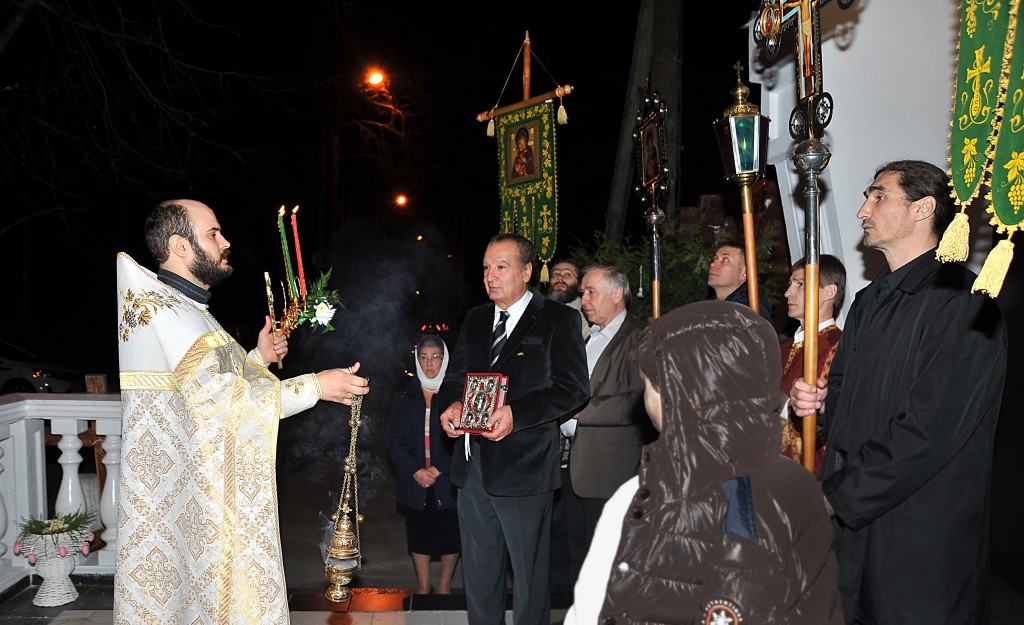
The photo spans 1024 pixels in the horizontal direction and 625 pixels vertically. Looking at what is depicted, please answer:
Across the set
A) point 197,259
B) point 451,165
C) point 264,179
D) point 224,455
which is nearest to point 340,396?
point 224,455

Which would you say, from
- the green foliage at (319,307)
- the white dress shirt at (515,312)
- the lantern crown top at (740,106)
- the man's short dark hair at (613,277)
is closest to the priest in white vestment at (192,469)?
the green foliage at (319,307)

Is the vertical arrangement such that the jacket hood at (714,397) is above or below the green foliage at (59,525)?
above

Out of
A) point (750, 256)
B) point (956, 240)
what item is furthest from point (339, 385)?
point (956, 240)

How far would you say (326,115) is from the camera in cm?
2014

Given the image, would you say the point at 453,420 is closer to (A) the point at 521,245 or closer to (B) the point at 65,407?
(A) the point at 521,245

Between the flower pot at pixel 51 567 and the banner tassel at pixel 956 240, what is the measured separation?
190 inches

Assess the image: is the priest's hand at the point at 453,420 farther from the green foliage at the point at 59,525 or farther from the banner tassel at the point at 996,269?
the green foliage at the point at 59,525

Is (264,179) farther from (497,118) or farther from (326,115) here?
(497,118)

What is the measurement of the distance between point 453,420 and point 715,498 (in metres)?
2.29

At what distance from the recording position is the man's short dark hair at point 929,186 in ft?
9.88

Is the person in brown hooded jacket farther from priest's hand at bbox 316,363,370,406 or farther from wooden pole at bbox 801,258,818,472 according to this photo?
priest's hand at bbox 316,363,370,406

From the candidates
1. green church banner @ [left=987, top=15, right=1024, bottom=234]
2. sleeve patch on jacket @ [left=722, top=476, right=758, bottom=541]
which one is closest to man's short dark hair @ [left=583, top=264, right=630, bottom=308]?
green church banner @ [left=987, top=15, right=1024, bottom=234]

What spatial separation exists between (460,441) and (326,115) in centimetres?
1748

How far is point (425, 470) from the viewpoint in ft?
18.0
